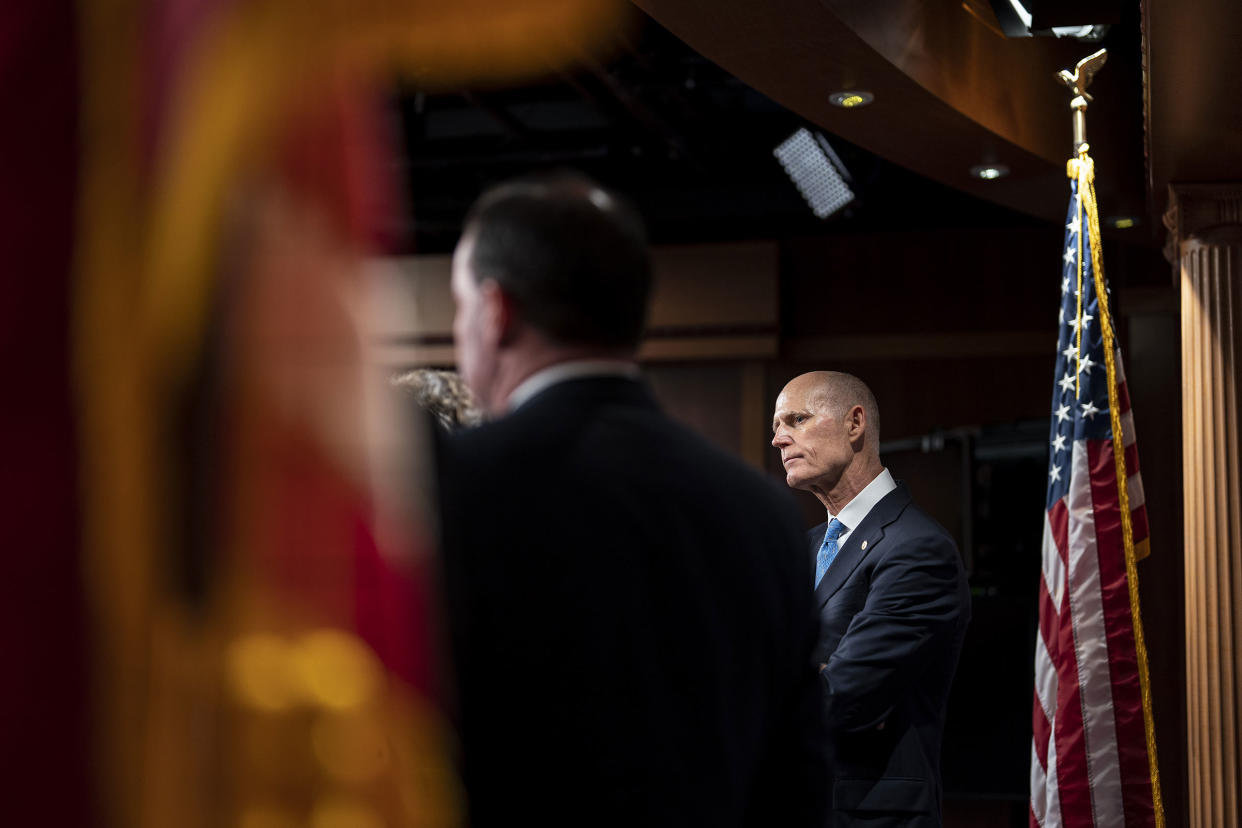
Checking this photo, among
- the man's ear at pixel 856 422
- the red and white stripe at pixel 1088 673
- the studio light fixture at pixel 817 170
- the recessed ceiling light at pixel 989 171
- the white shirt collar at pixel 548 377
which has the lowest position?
the red and white stripe at pixel 1088 673

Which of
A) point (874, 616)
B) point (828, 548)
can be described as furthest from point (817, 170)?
point (874, 616)

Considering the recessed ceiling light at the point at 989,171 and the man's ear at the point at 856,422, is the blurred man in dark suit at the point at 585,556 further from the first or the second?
the recessed ceiling light at the point at 989,171

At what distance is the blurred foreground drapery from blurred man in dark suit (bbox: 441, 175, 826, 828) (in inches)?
22.2

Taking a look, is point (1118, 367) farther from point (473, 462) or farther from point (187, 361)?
point (187, 361)

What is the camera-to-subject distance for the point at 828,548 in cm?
292

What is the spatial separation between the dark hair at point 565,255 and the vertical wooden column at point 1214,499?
3.46m

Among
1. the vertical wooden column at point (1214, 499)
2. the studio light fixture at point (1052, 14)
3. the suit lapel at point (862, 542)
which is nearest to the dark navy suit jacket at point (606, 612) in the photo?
the suit lapel at point (862, 542)

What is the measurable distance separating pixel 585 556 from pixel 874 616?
1676 millimetres

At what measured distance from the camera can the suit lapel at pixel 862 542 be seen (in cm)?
273

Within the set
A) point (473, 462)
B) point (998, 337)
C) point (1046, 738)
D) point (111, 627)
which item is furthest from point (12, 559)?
point (998, 337)

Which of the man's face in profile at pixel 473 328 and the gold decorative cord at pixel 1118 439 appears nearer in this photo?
the man's face in profile at pixel 473 328

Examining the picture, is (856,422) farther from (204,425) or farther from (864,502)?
(204,425)

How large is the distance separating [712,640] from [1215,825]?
138 inches

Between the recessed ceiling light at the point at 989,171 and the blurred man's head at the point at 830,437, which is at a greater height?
the recessed ceiling light at the point at 989,171
